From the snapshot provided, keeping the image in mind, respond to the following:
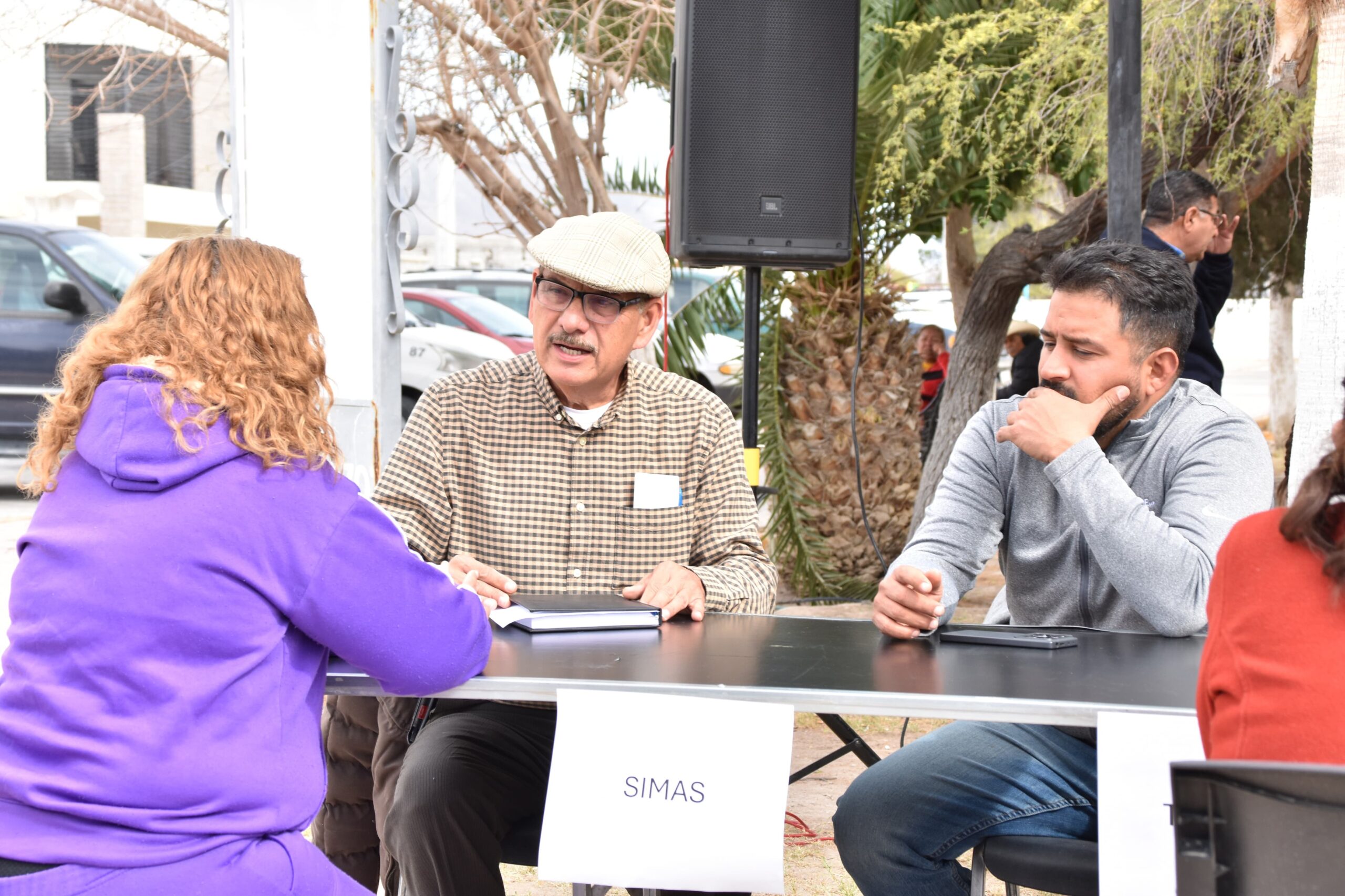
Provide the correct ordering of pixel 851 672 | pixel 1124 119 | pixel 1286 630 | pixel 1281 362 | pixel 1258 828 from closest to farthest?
pixel 1258 828
pixel 1286 630
pixel 851 672
pixel 1124 119
pixel 1281 362

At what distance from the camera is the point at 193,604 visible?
1.55 meters

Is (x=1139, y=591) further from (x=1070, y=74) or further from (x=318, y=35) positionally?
(x=1070, y=74)

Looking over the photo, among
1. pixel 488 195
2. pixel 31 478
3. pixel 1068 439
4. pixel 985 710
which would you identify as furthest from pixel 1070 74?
pixel 31 478

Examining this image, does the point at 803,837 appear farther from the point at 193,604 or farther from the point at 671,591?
the point at 193,604

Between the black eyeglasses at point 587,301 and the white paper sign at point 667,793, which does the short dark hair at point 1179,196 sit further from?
the white paper sign at point 667,793

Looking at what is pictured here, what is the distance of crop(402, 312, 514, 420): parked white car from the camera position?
9023mm

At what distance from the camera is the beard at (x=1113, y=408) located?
2.39 m

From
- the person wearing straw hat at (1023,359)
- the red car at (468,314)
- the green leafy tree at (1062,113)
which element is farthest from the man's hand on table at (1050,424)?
the red car at (468,314)

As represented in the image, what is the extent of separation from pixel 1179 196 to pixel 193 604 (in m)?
3.68

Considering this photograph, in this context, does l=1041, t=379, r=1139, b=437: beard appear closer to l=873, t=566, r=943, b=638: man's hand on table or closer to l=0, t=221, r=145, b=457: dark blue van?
l=873, t=566, r=943, b=638: man's hand on table

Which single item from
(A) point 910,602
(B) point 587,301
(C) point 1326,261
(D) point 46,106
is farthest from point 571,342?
(D) point 46,106

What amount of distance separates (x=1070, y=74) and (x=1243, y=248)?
4.94 m

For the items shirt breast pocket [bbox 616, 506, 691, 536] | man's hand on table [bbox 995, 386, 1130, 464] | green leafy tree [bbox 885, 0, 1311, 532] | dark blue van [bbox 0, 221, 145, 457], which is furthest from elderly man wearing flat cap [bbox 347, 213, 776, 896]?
dark blue van [bbox 0, 221, 145, 457]

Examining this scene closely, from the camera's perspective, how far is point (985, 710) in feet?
5.47
